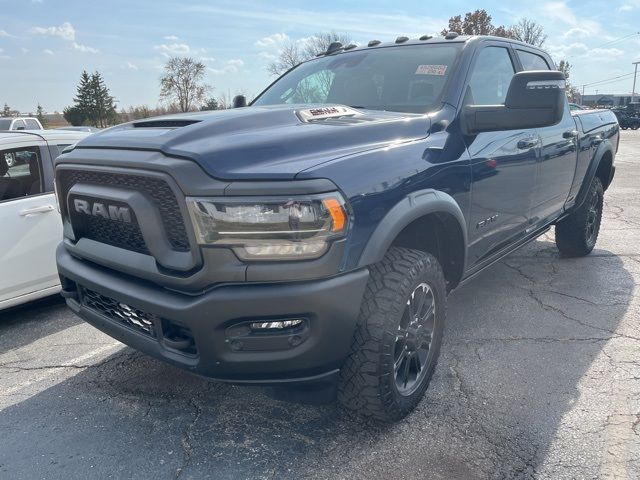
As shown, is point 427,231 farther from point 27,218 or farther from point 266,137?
point 27,218

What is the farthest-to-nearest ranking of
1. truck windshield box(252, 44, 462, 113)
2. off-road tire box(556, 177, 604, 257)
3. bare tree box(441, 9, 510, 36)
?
bare tree box(441, 9, 510, 36)
off-road tire box(556, 177, 604, 257)
truck windshield box(252, 44, 462, 113)

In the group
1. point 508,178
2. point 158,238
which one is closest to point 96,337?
point 158,238

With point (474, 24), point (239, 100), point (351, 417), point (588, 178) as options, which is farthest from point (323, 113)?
point (474, 24)

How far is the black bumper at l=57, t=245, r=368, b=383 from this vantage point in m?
1.99

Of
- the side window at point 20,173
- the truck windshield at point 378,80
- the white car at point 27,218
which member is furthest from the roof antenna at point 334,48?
the side window at point 20,173

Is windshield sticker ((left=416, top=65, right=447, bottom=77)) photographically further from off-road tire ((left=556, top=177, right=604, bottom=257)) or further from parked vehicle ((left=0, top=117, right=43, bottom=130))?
parked vehicle ((left=0, top=117, right=43, bottom=130))

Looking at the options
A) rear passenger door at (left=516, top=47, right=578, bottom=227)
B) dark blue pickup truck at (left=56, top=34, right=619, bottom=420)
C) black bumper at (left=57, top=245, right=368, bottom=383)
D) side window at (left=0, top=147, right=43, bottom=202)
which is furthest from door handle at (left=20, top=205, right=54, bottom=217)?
rear passenger door at (left=516, top=47, right=578, bottom=227)

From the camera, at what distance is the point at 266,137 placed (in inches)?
89.8

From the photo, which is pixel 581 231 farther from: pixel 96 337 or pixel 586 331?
pixel 96 337

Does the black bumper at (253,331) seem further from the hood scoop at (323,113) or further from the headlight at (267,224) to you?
the hood scoop at (323,113)

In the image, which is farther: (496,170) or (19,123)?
(19,123)

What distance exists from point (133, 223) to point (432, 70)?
2.03m

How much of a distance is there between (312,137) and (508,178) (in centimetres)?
162

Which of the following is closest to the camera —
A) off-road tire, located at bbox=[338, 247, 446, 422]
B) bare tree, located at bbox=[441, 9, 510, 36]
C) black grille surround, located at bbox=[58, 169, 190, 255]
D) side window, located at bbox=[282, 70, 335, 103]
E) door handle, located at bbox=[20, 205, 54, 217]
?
black grille surround, located at bbox=[58, 169, 190, 255]
